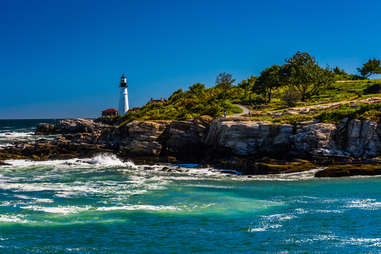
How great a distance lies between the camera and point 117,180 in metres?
33.6

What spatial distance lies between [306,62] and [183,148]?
43.5m

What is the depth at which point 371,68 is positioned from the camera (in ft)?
361

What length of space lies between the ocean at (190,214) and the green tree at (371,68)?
9078 centimetres

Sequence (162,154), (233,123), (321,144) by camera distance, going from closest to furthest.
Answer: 1. (321,144)
2. (233,123)
3. (162,154)

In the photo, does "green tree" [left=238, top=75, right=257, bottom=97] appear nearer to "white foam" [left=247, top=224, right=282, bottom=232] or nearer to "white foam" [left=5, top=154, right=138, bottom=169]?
"white foam" [left=5, top=154, right=138, bottom=169]

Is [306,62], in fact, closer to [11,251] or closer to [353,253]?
[353,253]

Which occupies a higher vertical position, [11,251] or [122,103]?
[122,103]

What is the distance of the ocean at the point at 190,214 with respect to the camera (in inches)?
631

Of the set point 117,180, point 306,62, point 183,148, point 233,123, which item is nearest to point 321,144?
point 233,123

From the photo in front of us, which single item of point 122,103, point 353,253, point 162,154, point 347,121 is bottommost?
point 353,253

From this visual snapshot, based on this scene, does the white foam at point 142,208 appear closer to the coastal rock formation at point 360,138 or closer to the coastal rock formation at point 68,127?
the coastal rock formation at point 360,138

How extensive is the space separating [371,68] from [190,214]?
357 ft

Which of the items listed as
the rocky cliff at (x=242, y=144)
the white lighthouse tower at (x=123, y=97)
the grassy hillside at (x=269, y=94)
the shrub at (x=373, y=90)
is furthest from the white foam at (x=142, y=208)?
the white lighthouse tower at (x=123, y=97)

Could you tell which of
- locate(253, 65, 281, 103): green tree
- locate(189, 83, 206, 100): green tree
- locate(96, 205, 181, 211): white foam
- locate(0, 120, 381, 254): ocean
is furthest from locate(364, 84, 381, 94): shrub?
locate(96, 205, 181, 211): white foam
